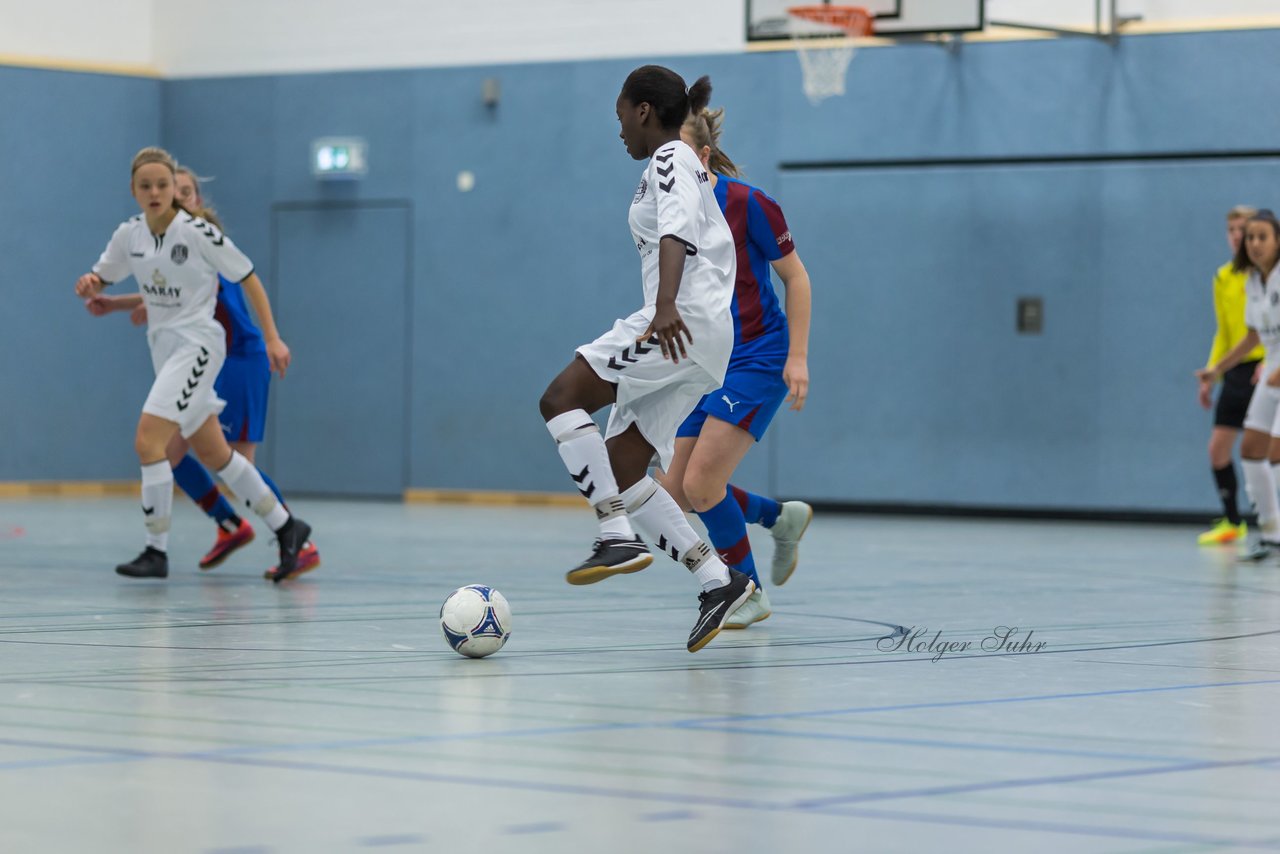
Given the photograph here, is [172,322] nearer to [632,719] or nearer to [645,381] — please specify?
[645,381]

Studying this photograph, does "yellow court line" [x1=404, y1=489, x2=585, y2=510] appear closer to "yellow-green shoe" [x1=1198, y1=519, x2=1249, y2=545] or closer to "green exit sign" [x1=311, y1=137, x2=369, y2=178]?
"green exit sign" [x1=311, y1=137, x2=369, y2=178]

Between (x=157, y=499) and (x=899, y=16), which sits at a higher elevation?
(x=899, y=16)

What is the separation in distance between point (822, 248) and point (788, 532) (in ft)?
27.7

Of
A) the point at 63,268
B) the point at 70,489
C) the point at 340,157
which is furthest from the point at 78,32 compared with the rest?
the point at 70,489

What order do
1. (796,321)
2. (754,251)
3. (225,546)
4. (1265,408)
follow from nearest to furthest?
(796,321)
(754,251)
(225,546)
(1265,408)

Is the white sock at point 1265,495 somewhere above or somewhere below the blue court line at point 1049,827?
below

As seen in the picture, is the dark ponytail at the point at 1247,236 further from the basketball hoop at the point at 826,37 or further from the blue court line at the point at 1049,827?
the blue court line at the point at 1049,827

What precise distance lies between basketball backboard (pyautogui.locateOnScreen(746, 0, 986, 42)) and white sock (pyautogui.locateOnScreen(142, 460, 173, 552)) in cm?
711

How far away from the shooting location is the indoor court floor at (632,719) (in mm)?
3148

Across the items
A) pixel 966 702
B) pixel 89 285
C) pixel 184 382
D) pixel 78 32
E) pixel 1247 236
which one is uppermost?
pixel 78 32

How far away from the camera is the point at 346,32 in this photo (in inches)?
672

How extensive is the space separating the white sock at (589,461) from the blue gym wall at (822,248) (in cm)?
990

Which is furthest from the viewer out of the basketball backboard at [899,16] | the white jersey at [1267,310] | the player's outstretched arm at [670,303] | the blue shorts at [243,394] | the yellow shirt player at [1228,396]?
the basketball backboard at [899,16]

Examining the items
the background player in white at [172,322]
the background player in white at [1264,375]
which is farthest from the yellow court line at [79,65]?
the background player in white at [1264,375]
